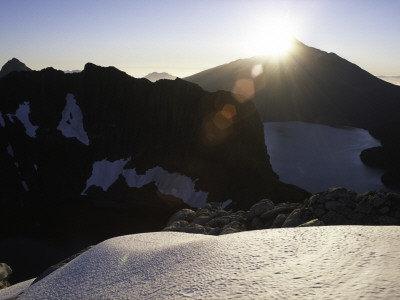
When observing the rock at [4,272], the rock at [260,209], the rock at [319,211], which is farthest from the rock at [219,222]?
the rock at [4,272]

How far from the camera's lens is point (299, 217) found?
53.5 feet

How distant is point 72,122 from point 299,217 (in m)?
88.5

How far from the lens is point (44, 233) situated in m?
56.8

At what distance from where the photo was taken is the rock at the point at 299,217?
52.5 ft

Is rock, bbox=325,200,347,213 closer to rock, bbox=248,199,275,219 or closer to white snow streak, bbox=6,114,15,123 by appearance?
rock, bbox=248,199,275,219

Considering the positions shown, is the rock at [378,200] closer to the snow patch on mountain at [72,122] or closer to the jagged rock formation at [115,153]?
the jagged rock formation at [115,153]

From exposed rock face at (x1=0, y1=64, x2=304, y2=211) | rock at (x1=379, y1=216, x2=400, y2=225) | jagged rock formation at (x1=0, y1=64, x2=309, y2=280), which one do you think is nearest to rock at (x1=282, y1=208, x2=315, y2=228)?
rock at (x1=379, y1=216, x2=400, y2=225)

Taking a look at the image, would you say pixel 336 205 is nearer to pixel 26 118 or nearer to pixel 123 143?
pixel 123 143

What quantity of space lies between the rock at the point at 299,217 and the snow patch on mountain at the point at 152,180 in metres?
47.4

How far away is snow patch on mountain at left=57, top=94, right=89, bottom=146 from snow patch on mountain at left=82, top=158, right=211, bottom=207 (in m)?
11.3

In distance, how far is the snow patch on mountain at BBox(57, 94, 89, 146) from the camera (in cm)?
8988

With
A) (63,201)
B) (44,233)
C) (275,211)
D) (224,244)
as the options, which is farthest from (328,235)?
(63,201)

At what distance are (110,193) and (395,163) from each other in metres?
118

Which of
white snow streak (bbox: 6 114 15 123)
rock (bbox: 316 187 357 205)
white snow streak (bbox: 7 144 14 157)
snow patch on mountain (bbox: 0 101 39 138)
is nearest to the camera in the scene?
rock (bbox: 316 187 357 205)
